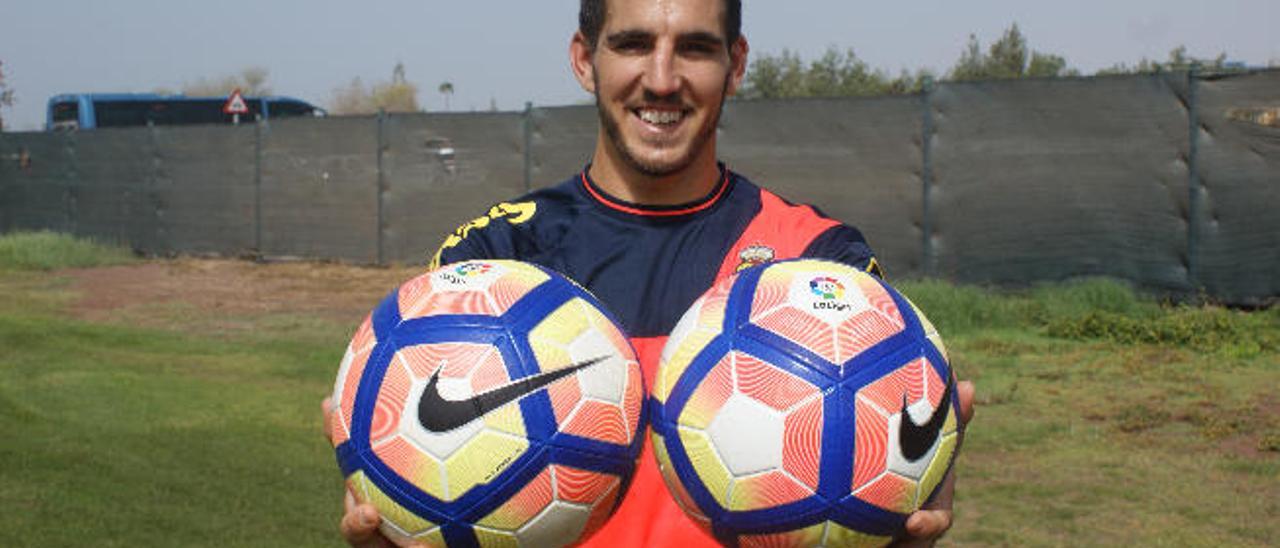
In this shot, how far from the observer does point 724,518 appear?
2814mm

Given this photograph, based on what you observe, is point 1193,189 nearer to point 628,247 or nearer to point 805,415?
point 628,247

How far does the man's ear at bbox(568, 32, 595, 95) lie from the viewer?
12.1 ft

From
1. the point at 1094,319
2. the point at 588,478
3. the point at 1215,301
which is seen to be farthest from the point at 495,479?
the point at 1215,301

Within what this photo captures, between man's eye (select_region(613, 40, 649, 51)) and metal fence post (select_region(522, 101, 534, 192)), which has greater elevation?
man's eye (select_region(613, 40, 649, 51))

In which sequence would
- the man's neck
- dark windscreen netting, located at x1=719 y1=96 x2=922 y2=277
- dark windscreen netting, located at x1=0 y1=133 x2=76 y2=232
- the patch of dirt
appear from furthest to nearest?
1. dark windscreen netting, located at x1=0 y1=133 x2=76 y2=232
2. the patch of dirt
3. dark windscreen netting, located at x1=719 y1=96 x2=922 y2=277
4. the man's neck

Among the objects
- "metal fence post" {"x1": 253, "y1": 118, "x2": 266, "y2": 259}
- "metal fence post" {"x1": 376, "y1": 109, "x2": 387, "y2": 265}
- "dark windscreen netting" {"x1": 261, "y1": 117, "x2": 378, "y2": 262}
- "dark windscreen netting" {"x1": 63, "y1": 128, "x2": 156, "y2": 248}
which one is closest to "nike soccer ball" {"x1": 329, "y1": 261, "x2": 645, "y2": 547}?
"metal fence post" {"x1": 376, "y1": 109, "x2": 387, "y2": 265}

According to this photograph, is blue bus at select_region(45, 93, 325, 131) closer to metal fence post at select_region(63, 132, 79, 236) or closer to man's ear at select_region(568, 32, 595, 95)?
metal fence post at select_region(63, 132, 79, 236)

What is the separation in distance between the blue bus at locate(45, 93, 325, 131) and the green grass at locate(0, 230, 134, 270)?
1122 cm

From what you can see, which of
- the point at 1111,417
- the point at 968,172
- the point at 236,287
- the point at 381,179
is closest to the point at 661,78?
the point at 1111,417

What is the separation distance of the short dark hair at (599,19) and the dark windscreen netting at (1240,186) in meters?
10.8

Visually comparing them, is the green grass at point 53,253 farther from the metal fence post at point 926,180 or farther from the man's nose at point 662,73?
the man's nose at point 662,73

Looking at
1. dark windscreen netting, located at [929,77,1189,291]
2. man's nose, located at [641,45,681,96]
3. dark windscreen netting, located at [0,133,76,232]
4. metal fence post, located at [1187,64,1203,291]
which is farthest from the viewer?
dark windscreen netting, located at [0,133,76,232]

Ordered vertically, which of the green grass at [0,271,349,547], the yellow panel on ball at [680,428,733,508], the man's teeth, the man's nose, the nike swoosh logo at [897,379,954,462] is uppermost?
the man's nose

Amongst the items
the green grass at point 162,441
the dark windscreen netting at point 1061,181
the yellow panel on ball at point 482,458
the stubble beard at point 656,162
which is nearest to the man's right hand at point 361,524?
the yellow panel on ball at point 482,458
